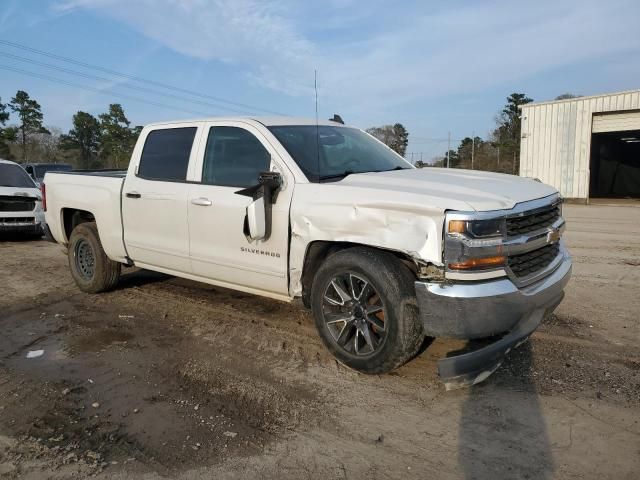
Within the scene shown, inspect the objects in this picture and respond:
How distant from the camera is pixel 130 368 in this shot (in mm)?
4125

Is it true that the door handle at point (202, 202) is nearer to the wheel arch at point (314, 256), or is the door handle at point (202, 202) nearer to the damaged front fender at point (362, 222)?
the damaged front fender at point (362, 222)

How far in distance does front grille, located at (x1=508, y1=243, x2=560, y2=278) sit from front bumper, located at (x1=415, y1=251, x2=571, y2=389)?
14 cm

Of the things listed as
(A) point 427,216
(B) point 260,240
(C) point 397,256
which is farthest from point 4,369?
(A) point 427,216

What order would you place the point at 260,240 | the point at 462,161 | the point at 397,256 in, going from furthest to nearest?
the point at 462,161 → the point at 260,240 → the point at 397,256

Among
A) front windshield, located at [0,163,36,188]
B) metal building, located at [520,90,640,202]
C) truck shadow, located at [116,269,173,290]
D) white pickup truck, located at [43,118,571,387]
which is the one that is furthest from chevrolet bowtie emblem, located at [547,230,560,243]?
metal building, located at [520,90,640,202]

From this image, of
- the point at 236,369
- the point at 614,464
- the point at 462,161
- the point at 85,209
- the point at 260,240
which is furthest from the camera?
the point at 462,161

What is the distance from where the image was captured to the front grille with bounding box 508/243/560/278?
3.42m

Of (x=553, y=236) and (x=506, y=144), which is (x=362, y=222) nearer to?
(x=553, y=236)

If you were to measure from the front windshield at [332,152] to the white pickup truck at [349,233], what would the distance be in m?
0.02

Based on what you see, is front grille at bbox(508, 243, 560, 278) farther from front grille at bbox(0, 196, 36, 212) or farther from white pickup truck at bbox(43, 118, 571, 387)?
front grille at bbox(0, 196, 36, 212)

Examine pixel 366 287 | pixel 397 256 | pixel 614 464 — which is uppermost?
pixel 397 256

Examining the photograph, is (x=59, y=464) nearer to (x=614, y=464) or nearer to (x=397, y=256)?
(x=397, y=256)

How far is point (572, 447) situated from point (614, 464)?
0.22m

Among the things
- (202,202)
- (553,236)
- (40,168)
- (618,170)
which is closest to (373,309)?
(553,236)
